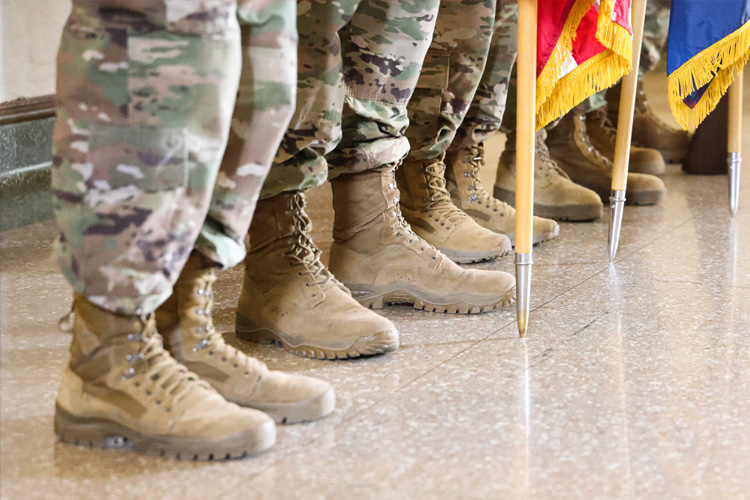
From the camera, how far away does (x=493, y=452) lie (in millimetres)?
940

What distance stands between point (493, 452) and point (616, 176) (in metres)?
0.91

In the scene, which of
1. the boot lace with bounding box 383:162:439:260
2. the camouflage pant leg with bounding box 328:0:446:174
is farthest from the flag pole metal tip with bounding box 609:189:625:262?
the camouflage pant leg with bounding box 328:0:446:174

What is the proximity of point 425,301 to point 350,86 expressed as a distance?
0.37 m

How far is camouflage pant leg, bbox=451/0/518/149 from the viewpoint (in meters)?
1.76

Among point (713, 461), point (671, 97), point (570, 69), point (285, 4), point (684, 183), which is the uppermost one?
point (285, 4)

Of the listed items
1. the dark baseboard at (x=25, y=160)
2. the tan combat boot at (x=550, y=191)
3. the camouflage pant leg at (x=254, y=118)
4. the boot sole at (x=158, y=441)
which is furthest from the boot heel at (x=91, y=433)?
the tan combat boot at (x=550, y=191)

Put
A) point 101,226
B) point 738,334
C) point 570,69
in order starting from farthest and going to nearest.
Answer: point 570,69 → point 738,334 → point 101,226

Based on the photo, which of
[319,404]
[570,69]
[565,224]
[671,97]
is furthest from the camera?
[565,224]

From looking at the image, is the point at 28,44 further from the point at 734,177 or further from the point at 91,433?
the point at 734,177

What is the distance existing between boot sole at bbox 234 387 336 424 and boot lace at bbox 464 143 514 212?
2.97ft

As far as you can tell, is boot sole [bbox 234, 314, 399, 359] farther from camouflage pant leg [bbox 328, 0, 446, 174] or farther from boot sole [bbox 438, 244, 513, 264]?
boot sole [bbox 438, 244, 513, 264]

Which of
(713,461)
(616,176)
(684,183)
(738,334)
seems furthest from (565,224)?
(713,461)

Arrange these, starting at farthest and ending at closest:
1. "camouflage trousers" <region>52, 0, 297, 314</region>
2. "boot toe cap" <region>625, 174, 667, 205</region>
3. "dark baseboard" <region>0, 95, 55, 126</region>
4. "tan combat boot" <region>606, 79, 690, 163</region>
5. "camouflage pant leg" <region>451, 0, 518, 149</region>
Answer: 1. "tan combat boot" <region>606, 79, 690, 163</region>
2. "boot toe cap" <region>625, 174, 667, 205</region>
3. "dark baseboard" <region>0, 95, 55, 126</region>
4. "camouflage pant leg" <region>451, 0, 518, 149</region>
5. "camouflage trousers" <region>52, 0, 297, 314</region>

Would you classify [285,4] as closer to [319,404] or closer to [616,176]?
[319,404]
